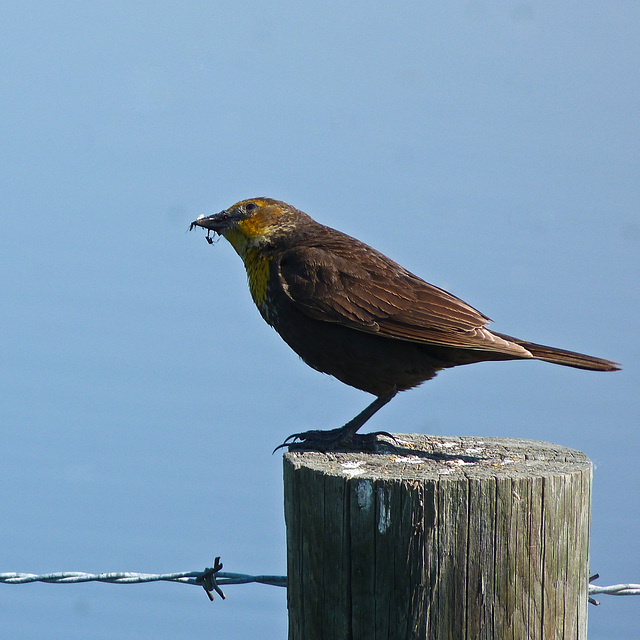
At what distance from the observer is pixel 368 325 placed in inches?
147

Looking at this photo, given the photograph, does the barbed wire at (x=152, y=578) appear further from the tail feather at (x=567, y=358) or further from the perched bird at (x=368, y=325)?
the tail feather at (x=567, y=358)

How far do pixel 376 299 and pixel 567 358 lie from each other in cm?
86

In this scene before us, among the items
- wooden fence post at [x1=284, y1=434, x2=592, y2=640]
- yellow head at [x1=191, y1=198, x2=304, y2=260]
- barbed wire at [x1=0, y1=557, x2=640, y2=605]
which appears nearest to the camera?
wooden fence post at [x1=284, y1=434, x2=592, y2=640]

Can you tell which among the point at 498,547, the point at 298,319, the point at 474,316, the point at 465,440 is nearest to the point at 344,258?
the point at 298,319

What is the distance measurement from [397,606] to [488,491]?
0.42 meters

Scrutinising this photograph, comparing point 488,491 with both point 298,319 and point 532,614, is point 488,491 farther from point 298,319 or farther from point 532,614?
point 298,319

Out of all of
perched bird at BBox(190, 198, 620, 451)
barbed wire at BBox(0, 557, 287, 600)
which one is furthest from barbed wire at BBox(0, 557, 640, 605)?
perched bird at BBox(190, 198, 620, 451)

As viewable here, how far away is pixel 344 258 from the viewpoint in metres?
4.06

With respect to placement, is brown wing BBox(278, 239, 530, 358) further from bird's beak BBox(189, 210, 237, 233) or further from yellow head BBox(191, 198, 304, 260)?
bird's beak BBox(189, 210, 237, 233)

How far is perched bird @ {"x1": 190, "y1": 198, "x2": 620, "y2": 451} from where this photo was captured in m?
3.71

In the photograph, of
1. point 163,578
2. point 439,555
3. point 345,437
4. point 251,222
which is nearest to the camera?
point 439,555

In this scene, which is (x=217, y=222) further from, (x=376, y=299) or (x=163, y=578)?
(x=163, y=578)

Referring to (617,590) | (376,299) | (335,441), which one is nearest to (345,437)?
(335,441)

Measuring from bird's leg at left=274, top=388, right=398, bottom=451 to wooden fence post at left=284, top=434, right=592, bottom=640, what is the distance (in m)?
0.74
